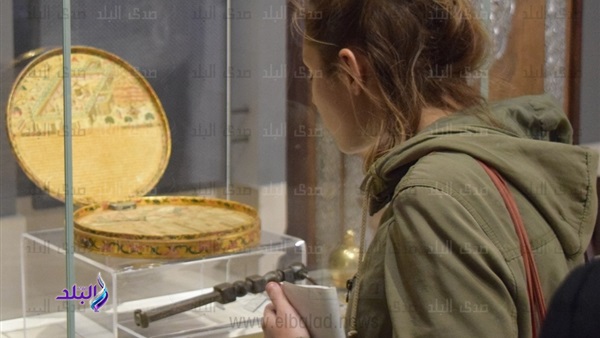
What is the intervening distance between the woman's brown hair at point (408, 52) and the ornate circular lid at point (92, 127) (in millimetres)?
734

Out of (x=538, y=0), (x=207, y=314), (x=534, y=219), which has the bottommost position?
(x=207, y=314)

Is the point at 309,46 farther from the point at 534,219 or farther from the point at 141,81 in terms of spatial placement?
the point at 141,81

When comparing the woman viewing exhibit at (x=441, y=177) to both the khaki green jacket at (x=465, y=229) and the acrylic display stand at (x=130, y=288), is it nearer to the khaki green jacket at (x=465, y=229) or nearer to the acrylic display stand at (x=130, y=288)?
the khaki green jacket at (x=465, y=229)

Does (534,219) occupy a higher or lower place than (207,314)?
higher

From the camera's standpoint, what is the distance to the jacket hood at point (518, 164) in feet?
3.52

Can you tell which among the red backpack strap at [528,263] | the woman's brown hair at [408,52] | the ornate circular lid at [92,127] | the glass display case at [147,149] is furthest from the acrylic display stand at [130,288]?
the red backpack strap at [528,263]

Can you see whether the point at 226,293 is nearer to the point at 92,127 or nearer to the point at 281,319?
the point at 92,127

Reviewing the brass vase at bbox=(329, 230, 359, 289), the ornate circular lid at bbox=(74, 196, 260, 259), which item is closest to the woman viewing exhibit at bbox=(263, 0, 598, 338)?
the ornate circular lid at bbox=(74, 196, 260, 259)

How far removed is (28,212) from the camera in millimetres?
1774

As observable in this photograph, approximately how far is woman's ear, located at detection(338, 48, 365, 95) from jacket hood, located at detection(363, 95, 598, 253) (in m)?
0.12

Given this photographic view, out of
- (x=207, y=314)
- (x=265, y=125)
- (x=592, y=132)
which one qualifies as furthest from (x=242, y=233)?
(x=592, y=132)

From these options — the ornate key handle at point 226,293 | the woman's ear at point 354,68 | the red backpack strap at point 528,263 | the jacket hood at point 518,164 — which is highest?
the woman's ear at point 354,68

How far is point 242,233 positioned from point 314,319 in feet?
2.26

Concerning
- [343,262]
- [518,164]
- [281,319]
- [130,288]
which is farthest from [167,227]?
[518,164]
